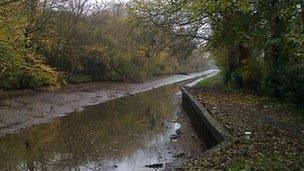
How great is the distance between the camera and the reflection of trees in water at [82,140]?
16.5 metres

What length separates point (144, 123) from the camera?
84.0 ft

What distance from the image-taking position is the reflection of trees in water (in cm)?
1648

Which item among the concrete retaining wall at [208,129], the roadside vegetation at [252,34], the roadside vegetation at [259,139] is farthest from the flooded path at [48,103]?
the roadside vegetation at [259,139]

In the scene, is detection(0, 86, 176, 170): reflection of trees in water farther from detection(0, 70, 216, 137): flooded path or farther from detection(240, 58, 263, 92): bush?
detection(240, 58, 263, 92): bush

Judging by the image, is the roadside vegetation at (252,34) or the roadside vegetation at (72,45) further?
the roadside vegetation at (72,45)

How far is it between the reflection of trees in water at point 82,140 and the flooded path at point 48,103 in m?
1.23

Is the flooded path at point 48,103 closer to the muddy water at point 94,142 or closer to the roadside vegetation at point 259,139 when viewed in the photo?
the muddy water at point 94,142

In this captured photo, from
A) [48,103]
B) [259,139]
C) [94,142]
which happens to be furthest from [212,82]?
[259,139]

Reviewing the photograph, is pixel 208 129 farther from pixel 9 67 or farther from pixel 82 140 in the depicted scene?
pixel 9 67

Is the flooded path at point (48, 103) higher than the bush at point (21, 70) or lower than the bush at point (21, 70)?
lower

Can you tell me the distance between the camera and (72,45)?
157ft

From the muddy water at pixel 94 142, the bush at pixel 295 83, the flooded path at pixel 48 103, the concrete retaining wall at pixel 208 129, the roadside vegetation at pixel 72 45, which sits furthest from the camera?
the roadside vegetation at pixel 72 45

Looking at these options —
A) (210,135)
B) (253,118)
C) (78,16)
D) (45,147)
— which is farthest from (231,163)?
(78,16)

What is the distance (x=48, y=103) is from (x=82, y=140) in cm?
1345
